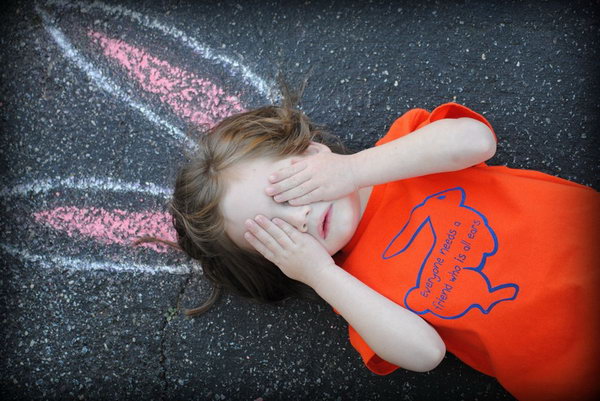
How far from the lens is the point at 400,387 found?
5.96 ft

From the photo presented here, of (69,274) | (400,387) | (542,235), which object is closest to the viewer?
(542,235)

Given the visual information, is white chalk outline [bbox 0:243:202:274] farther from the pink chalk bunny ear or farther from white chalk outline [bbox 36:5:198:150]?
white chalk outline [bbox 36:5:198:150]

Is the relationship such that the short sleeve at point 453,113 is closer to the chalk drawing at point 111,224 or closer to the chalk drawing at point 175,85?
the chalk drawing at point 175,85

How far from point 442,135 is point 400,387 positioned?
3.22 ft

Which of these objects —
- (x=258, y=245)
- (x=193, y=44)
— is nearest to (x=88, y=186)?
(x=193, y=44)

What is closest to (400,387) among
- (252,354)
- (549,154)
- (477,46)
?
(252,354)

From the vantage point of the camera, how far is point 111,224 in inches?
77.4

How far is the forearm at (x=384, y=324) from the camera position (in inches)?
56.5

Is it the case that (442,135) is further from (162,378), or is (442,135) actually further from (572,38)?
(162,378)

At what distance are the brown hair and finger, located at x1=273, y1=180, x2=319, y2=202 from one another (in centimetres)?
14

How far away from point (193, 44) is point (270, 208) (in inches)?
38.7

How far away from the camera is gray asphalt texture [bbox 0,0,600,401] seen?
185 cm

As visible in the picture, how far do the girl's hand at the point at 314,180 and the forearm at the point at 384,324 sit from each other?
0.25m

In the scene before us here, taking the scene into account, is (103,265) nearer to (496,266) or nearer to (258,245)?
(258,245)
